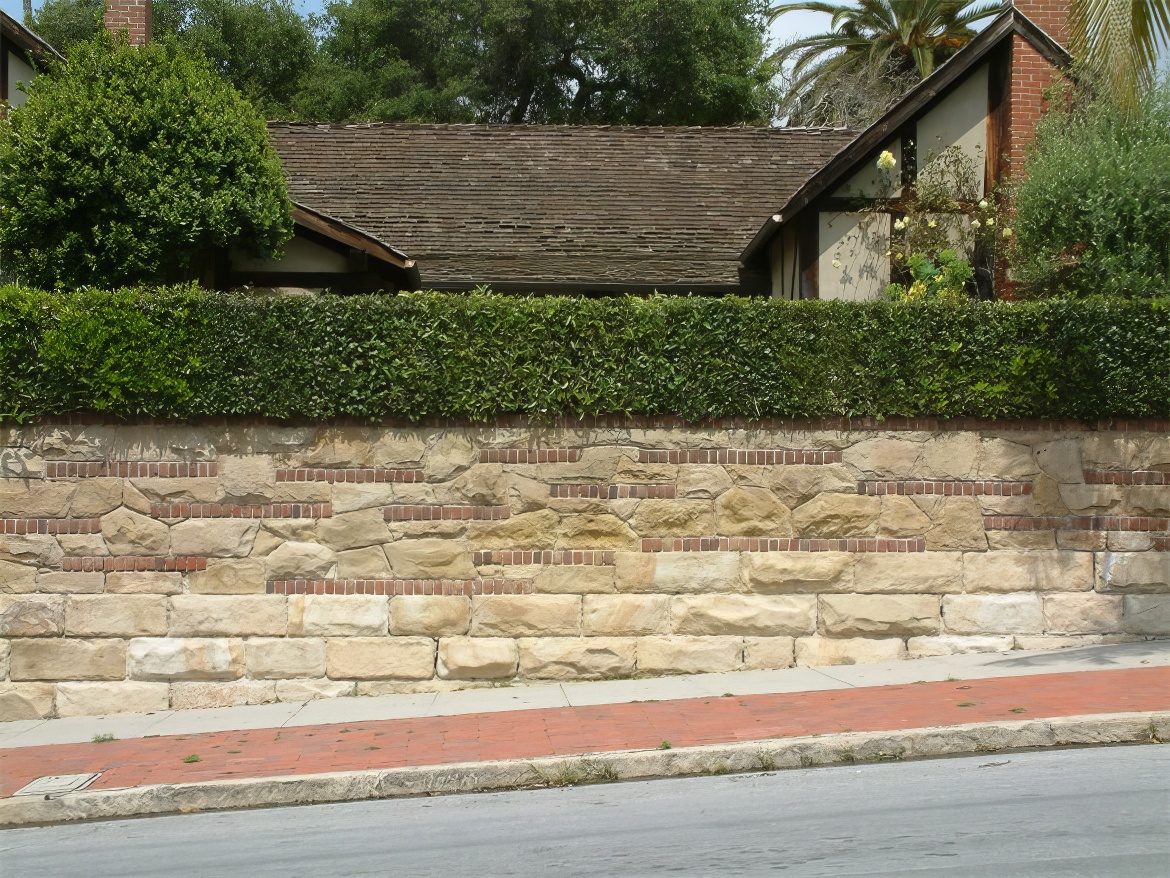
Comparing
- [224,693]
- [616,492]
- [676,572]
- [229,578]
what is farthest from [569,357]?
[224,693]

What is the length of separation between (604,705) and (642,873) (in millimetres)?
3354

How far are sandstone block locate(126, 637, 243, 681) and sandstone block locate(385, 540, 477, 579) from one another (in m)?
1.62

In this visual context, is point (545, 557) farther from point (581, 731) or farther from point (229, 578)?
point (229, 578)

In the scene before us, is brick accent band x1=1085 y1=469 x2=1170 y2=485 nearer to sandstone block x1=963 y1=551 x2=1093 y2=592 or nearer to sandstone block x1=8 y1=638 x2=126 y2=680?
sandstone block x1=963 y1=551 x2=1093 y2=592

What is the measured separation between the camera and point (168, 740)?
817cm

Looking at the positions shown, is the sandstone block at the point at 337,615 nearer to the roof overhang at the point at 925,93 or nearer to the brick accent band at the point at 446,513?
the brick accent band at the point at 446,513

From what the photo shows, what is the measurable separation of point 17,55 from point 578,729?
10.5m

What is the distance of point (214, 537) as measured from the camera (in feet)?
30.3

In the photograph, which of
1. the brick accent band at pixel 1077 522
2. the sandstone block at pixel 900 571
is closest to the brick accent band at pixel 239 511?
the sandstone block at pixel 900 571

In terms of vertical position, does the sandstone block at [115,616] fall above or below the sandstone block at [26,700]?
above

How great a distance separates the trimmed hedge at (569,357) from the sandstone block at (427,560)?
1050mm

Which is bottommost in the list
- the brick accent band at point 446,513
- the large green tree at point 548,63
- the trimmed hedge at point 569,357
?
the brick accent band at point 446,513

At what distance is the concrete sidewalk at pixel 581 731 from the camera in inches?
270

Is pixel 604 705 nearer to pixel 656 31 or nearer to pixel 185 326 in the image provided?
pixel 185 326
